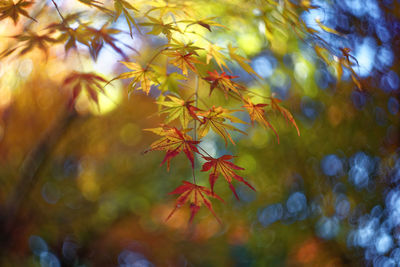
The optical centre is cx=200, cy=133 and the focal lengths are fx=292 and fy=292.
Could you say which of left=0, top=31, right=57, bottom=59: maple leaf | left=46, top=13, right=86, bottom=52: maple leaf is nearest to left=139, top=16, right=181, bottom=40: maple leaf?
left=46, top=13, right=86, bottom=52: maple leaf

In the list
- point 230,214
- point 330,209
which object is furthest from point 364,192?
point 230,214

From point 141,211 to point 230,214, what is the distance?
3.14ft

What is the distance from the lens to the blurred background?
128 cm

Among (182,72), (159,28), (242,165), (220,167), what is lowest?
(242,165)

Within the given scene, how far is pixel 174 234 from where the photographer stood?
3.09 metres

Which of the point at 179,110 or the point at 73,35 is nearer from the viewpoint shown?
the point at 179,110

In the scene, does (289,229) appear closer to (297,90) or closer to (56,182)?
(297,90)

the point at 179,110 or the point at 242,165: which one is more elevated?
the point at 179,110

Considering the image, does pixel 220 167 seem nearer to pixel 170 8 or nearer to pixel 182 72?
pixel 182 72

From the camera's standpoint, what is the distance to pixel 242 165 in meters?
2.11

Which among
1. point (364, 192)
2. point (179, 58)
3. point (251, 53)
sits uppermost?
point (179, 58)

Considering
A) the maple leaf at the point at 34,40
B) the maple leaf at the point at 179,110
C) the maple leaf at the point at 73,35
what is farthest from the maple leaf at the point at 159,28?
the maple leaf at the point at 34,40

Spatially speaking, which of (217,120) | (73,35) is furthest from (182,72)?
(73,35)

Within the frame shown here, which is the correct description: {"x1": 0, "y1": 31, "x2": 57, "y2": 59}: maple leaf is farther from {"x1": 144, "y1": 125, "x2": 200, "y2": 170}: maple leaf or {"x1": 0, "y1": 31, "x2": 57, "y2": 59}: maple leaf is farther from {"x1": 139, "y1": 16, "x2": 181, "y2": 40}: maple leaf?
{"x1": 144, "y1": 125, "x2": 200, "y2": 170}: maple leaf
